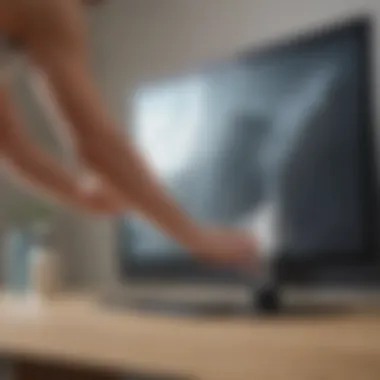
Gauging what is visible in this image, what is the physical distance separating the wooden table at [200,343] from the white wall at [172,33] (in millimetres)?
543

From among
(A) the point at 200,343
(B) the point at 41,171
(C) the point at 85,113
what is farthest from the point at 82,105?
(A) the point at 200,343

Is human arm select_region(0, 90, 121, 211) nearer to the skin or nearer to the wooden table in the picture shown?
the skin

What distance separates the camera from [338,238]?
1.51 meters

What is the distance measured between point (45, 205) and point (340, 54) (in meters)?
1.29

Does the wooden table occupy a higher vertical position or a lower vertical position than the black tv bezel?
lower

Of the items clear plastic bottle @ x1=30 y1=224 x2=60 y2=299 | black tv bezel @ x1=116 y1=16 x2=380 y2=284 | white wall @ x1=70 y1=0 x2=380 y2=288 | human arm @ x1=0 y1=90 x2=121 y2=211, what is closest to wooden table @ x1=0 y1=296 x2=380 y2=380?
black tv bezel @ x1=116 y1=16 x2=380 y2=284

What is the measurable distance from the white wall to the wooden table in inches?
21.4

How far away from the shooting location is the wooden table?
Answer: 111 cm

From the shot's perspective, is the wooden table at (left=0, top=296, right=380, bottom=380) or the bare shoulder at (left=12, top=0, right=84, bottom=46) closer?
the bare shoulder at (left=12, top=0, right=84, bottom=46)

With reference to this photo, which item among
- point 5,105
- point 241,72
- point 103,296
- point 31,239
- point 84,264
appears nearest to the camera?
point 5,105

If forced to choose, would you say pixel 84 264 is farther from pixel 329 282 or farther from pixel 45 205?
pixel 329 282

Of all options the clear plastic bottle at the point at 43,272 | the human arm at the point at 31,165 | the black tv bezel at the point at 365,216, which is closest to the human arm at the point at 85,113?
the human arm at the point at 31,165

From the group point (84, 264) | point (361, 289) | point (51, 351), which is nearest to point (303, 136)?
point (361, 289)

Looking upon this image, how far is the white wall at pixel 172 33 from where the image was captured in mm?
1818
